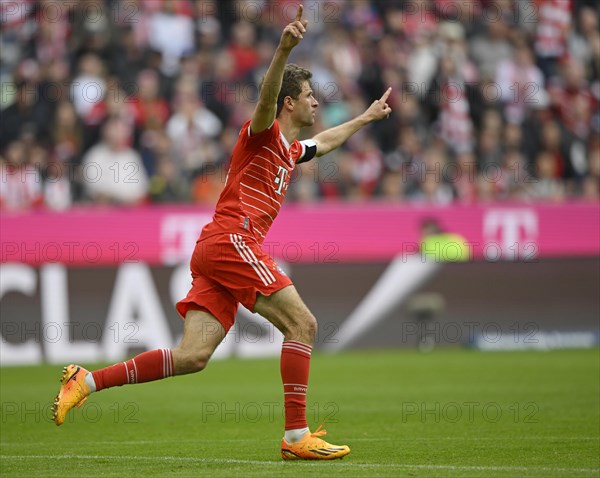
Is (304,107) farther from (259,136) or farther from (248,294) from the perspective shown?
(248,294)

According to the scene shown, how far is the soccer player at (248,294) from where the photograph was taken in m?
7.41

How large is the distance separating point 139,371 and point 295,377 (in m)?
1.02

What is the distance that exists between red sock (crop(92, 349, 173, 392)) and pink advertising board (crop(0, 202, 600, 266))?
9.02m

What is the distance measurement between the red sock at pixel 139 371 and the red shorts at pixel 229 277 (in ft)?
1.20

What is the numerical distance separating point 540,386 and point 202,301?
19.1 feet

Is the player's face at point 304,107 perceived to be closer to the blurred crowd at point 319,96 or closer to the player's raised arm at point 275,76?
the player's raised arm at point 275,76

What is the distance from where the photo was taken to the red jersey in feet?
25.0

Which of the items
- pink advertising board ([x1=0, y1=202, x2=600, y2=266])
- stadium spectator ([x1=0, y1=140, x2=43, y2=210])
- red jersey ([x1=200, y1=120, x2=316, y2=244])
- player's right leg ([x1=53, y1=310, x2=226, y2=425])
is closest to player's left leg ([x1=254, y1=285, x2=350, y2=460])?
player's right leg ([x1=53, y1=310, x2=226, y2=425])

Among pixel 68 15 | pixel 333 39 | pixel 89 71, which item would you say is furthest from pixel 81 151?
pixel 333 39

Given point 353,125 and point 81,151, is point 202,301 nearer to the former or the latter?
point 353,125

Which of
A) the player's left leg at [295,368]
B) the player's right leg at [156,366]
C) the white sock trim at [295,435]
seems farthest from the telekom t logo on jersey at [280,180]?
the white sock trim at [295,435]

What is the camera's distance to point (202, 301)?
7551 mm

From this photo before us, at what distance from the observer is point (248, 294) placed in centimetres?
747

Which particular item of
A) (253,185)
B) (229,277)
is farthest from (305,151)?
(229,277)
